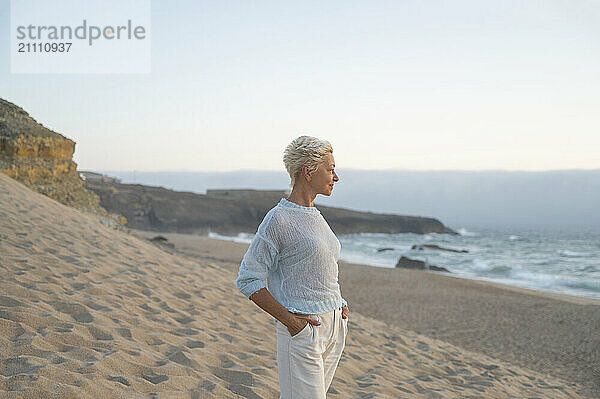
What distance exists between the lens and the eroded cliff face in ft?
41.2

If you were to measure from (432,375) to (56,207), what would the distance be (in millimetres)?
7343

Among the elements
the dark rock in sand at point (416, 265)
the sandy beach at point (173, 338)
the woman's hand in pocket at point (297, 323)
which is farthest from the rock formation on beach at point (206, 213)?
the woman's hand in pocket at point (297, 323)

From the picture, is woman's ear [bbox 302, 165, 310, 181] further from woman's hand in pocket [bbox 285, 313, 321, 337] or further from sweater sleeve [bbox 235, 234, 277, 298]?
woman's hand in pocket [bbox 285, 313, 321, 337]

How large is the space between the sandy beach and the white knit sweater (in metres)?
1.36

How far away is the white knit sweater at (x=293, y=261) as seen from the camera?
2008 millimetres

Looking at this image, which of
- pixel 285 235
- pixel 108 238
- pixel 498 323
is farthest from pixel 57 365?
pixel 498 323

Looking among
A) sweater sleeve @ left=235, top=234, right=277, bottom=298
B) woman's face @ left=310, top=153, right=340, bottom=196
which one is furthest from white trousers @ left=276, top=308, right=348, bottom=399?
woman's face @ left=310, top=153, right=340, bottom=196

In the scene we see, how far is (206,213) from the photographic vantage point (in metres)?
56.8

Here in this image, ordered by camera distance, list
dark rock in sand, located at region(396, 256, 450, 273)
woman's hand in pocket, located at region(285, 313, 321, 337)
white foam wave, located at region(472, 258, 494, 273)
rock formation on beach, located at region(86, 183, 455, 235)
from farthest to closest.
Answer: rock formation on beach, located at region(86, 183, 455, 235), white foam wave, located at region(472, 258, 494, 273), dark rock in sand, located at region(396, 256, 450, 273), woman's hand in pocket, located at region(285, 313, 321, 337)

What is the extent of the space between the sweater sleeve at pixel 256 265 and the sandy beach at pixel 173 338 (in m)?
1.33

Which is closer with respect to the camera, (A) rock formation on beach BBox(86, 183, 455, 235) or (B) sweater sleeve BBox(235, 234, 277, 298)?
(B) sweater sleeve BBox(235, 234, 277, 298)

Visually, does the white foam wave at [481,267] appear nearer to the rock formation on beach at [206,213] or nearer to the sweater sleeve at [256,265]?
the sweater sleeve at [256,265]

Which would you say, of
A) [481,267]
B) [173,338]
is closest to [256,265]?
[173,338]

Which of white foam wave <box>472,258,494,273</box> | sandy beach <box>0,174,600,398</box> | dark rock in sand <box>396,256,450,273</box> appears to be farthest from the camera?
white foam wave <box>472,258,494,273</box>
